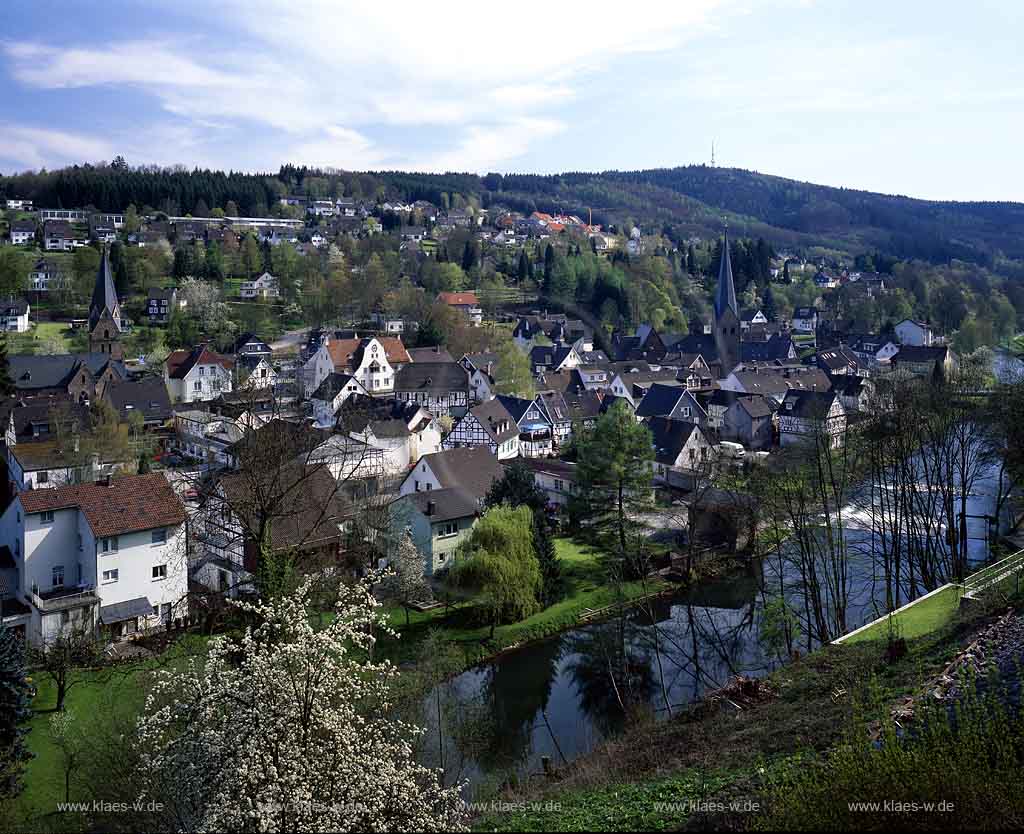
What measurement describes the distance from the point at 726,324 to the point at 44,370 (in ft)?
120

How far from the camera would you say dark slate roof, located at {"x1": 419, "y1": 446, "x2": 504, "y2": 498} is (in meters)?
22.9

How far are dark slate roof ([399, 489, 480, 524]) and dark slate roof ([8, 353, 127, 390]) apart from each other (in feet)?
70.5

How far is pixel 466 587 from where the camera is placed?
18391mm

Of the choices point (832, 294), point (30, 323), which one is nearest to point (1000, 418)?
point (30, 323)

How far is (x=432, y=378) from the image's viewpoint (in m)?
41.5

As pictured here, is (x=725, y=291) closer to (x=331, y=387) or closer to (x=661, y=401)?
(x=661, y=401)

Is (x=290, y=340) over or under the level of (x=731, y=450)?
over

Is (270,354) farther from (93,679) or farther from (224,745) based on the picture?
(224,745)

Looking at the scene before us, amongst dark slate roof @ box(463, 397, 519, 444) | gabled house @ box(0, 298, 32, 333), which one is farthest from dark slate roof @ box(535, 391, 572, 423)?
gabled house @ box(0, 298, 32, 333)

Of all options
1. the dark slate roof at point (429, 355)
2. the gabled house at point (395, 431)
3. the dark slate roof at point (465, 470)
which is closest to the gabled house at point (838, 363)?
the dark slate roof at point (429, 355)

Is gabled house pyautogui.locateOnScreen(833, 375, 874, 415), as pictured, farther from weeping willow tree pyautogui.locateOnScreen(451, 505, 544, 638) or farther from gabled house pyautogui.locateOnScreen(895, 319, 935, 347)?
weeping willow tree pyautogui.locateOnScreen(451, 505, 544, 638)

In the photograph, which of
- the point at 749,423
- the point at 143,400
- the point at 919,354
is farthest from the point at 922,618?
the point at 919,354

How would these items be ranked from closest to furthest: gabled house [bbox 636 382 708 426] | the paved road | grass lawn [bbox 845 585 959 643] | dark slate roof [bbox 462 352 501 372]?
grass lawn [bbox 845 585 959 643]
gabled house [bbox 636 382 708 426]
dark slate roof [bbox 462 352 501 372]
the paved road

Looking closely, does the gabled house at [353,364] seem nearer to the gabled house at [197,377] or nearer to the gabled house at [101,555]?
the gabled house at [197,377]
